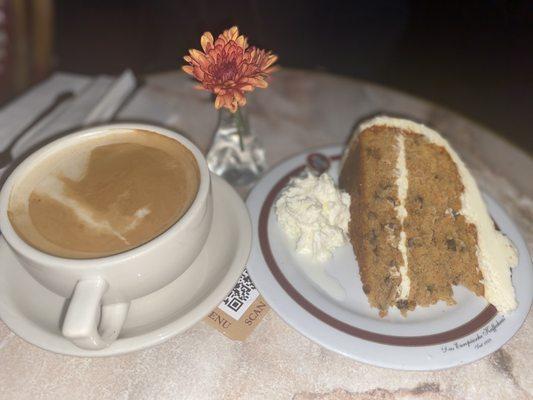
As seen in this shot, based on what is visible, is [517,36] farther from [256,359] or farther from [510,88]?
[256,359]

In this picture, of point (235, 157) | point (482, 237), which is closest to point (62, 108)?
point (235, 157)

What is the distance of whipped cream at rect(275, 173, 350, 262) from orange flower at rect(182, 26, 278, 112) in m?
0.27

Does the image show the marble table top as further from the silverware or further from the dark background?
the dark background

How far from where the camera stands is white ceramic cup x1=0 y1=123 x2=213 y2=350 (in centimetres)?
76

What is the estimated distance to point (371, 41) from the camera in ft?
9.48

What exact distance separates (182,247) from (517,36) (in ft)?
10.6

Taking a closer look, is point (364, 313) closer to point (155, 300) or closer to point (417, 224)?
point (417, 224)

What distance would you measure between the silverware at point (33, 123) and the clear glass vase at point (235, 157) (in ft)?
1.71

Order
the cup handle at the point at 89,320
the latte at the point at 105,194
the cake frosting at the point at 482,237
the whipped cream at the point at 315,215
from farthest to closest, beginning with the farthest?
1. the whipped cream at the point at 315,215
2. the cake frosting at the point at 482,237
3. the latte at the point at 105,194
4. the cup handle at the point at 89,320

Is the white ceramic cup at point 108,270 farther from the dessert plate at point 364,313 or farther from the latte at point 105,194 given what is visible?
the dessert plate at point 364,313

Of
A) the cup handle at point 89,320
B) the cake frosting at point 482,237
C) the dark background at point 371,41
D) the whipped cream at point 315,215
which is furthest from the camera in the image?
the dark background at point 371,41

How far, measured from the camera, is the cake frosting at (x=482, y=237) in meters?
0.99

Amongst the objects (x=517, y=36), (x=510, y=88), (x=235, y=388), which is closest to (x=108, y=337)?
(x=235, y=388)

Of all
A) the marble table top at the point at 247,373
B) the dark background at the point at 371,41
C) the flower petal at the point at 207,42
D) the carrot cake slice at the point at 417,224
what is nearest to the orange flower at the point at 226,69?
the flower petal at the point at 207,42
